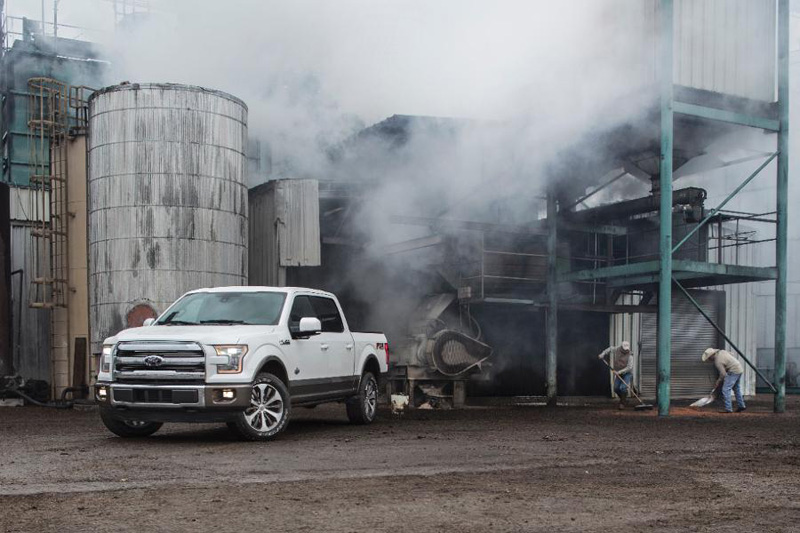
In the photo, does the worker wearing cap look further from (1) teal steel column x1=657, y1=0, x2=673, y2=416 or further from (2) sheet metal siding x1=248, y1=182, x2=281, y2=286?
(2) sheet metal siding x1=248, y1=182, x2=281, y2=286

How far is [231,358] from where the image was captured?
1105 centimetres

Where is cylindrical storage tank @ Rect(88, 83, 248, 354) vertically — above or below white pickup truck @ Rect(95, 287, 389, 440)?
above

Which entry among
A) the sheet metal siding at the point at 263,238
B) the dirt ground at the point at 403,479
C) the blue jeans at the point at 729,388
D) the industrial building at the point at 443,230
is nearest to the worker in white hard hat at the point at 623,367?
the industrial building at the point at 443,230

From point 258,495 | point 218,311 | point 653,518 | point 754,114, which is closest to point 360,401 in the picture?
point 218,311

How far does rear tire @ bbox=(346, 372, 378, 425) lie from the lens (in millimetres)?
14102

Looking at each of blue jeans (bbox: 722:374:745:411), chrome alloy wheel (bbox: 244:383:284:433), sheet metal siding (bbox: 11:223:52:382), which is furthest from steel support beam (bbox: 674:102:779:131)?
sheet metal siding (bbox: 11:223:52:382)

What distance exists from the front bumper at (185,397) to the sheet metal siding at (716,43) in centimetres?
1105

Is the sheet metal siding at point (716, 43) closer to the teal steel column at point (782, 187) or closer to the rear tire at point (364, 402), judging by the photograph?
the teal steel column at point (782, 187)

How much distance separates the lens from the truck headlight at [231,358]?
11.0 metres

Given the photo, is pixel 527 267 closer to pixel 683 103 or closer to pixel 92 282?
pixel 683 103

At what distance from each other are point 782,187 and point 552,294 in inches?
215

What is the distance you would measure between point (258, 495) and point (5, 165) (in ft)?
105

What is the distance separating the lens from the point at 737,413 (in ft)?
63.8

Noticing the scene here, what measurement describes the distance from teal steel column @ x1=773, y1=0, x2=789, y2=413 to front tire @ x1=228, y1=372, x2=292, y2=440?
12270 mm
